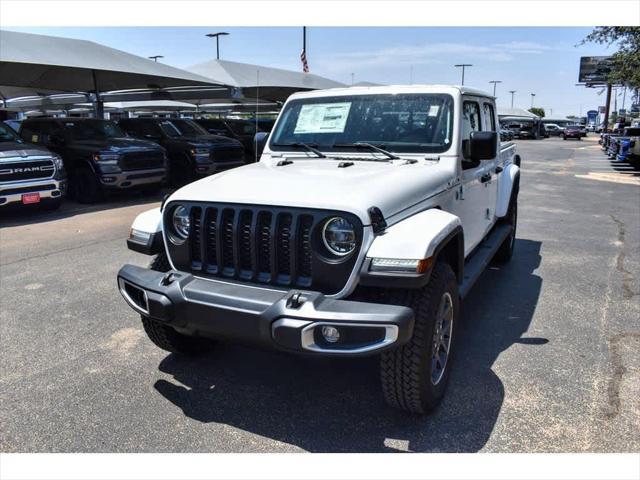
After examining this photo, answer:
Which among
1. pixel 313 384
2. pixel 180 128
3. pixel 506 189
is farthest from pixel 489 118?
pixel 180 128

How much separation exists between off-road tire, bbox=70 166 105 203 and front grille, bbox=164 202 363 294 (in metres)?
8.88

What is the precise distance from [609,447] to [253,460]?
1.83 metres

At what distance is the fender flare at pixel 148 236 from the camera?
11.1 ft

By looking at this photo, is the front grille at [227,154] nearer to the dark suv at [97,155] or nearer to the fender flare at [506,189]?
the dark suv at [97,155]

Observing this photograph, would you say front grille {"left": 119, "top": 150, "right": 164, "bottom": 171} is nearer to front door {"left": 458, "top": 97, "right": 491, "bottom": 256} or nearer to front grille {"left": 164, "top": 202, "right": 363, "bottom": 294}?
front door {"left": 458, "top": 97, "right": 491, "bottom": 256}

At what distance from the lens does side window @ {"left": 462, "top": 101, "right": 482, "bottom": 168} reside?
162 inches

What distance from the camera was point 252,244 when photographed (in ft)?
9.61

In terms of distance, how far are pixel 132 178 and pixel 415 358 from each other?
385 inches

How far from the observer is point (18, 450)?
280 centimetres

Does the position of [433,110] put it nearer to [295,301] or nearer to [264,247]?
[264,247]

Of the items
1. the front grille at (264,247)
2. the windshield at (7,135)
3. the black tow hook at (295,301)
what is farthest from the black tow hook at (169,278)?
the windshield at (7,135)

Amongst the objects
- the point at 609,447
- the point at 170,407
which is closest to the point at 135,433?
the point at 170,407

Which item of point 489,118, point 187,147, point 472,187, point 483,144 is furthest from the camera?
point 187,147

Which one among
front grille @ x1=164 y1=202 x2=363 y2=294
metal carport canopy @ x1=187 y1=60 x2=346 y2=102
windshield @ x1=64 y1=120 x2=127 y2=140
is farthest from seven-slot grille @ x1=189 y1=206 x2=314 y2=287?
metal carport canopy @ x1=187 y1=60 x2=346 y2=102
